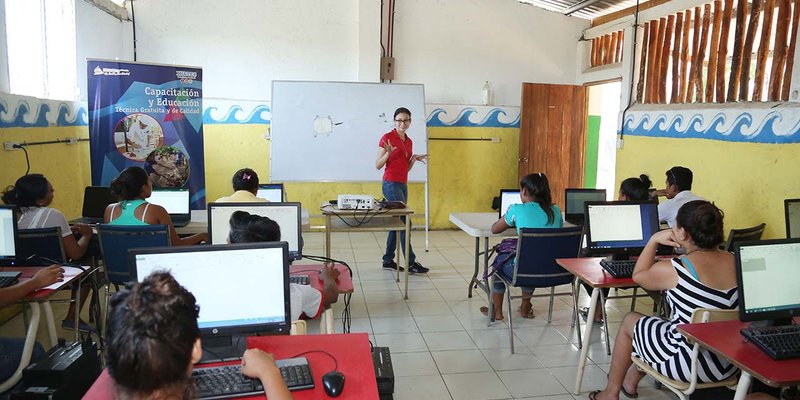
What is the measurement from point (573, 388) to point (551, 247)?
880mm

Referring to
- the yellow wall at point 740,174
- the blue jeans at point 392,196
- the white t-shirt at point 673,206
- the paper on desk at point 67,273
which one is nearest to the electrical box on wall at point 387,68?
the blue jeans at point 392,196

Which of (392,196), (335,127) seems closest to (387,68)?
(335,127)

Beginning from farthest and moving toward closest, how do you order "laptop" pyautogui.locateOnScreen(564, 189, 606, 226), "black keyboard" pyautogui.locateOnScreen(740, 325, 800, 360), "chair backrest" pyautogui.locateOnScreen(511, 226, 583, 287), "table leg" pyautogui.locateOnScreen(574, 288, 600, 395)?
"laptop" pyautogui.locateOnScreen(564, 189, 606, 226), "chair backrest" pyautogui.locateOnScreen(511, 226, 583, 287), "table leg" pyautogui.locateOnScreen(574, 288, 600, 395), "black keyboard" pyautogui.locateOnScreen(740, 325, 800, 360)

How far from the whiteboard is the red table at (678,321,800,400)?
4.21 m

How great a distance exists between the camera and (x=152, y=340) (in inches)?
41.6

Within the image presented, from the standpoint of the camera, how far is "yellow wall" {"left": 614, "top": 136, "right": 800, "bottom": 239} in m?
4.22

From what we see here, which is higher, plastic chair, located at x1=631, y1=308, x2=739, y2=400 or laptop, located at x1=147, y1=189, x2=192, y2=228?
laptop, located at x1=147, y1=189, x2=192, y2=228

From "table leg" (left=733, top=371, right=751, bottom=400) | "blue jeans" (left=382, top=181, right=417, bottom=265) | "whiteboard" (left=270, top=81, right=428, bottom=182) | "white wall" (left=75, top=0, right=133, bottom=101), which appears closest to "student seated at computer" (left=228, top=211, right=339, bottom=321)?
"table leg" (left=733, top=371, right=751, bottom=400)

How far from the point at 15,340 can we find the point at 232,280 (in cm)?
146

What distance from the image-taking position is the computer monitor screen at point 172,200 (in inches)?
165

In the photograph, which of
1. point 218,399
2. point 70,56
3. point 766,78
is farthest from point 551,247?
point 70,56

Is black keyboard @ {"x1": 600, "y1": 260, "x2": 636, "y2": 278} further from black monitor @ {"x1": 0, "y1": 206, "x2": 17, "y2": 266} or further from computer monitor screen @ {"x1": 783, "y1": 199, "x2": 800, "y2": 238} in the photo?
black monitor @ {"x1": 0, "y1": 206, "x2": 17, "y2": 266}

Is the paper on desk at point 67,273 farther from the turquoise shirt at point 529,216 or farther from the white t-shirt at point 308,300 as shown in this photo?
the turquoise shirt at point 529,216

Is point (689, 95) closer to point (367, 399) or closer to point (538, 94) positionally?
point (538, 94)
